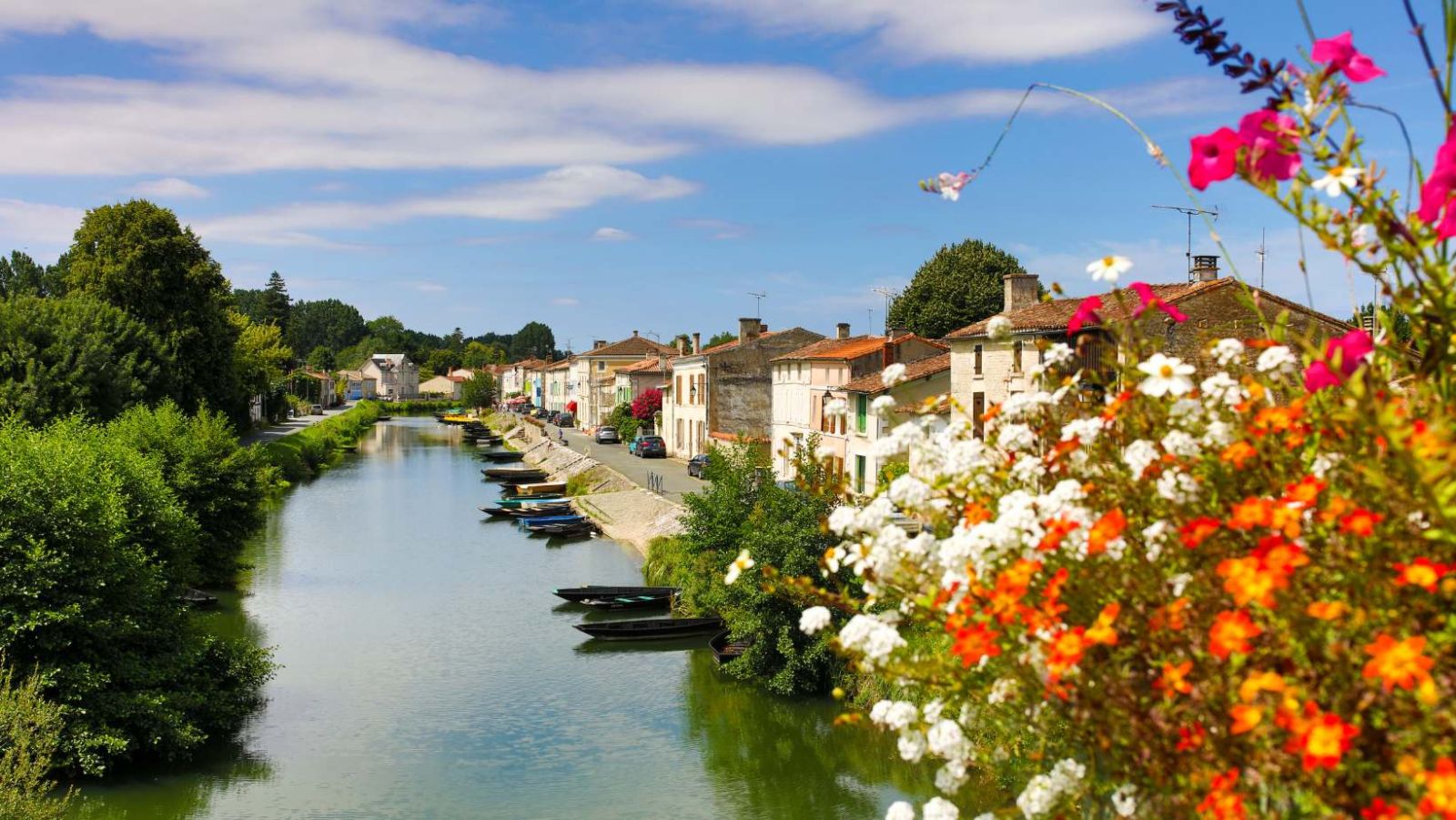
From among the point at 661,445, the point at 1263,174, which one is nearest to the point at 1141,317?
the point at 1263,174

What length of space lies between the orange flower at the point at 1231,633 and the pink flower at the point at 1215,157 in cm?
156

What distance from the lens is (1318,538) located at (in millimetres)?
4023

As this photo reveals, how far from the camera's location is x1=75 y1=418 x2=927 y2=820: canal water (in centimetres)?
1984

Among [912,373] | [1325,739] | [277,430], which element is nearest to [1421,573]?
[1325,739]

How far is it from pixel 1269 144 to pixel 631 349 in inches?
4279

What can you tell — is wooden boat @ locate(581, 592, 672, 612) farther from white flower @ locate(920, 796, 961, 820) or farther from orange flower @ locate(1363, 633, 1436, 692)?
orange flower @ locate(1363, 633, 1436, 692)

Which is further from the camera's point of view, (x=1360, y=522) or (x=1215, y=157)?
(x=1215, y=157)

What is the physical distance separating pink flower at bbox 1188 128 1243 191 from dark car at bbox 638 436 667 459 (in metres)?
68.9

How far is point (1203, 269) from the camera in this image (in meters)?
31.2

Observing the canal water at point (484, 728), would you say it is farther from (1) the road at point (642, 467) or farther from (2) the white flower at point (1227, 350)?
(2) the white flower at point (1227, 350)

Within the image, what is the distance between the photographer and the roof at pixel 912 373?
37312 mm

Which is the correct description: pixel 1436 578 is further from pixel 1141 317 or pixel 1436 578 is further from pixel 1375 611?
pixel 1141 317

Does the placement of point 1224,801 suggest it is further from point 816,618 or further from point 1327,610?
point 816,618

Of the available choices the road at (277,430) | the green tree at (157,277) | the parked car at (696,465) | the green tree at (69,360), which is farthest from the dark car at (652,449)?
the green tree at (69,360)
